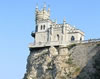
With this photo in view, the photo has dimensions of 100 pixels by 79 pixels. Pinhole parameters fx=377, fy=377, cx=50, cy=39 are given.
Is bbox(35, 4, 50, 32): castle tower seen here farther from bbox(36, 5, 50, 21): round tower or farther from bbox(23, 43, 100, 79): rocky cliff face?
bbox(23, 43, 100, 79): rocky cliff face

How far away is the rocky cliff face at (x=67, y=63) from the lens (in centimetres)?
7369

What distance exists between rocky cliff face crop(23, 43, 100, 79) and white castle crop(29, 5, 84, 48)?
1.63m

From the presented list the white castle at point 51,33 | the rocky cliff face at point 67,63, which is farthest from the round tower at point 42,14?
the rocky cliff face at point 67,63

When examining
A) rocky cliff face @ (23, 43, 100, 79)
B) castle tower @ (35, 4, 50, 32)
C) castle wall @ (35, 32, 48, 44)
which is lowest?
rocky cliff face @ (23, 43, 100, 79)

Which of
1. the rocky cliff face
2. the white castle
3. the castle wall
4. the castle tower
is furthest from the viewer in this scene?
the castle tower

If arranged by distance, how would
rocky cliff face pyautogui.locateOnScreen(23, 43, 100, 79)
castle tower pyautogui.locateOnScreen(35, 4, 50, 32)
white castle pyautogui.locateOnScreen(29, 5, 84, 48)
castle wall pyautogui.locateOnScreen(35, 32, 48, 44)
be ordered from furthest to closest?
1. castle tower pyautogui.locateOnScreen(35, 4, 50, 32)
2. castle wall pyautogui.locateOnScreen(35, 32, 48, 44)
3. white castle pyautogui.locateOnScreen(29, 5, 84, 48)
4. rocky cliff face pyautogui.locateOnScreen(23, 43, 100, 79)

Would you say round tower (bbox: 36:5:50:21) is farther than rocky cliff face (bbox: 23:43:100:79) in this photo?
Yes

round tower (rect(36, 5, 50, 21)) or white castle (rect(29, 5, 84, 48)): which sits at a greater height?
round tower (rect(36, 5, 50, 21))

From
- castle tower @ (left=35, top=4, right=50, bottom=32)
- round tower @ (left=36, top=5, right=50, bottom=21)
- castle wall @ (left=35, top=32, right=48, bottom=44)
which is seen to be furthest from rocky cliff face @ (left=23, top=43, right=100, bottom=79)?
round tower @ (left=36, top=5, right=50, bottom=21)

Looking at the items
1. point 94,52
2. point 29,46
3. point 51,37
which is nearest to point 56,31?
point 51,37

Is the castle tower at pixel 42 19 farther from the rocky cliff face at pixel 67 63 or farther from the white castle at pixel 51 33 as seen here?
the rocky cliff face at pixel 67 63

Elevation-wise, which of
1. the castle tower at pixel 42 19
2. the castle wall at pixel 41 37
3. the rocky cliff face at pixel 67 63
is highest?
the castle tower at pixel 42 19

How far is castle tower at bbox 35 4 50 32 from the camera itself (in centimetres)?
8612

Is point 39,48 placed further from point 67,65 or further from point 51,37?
point 67,65
